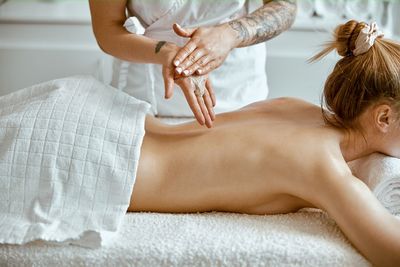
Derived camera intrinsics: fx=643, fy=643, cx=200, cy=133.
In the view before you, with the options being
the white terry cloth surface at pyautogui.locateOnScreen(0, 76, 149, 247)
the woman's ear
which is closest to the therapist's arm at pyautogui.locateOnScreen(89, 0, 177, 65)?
the white terry cloth surface at pyautogui.locateOnScreen(0, 76, 149, 247)

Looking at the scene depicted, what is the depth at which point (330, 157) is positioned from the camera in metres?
1.28

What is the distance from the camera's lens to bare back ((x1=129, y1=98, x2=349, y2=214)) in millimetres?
1300

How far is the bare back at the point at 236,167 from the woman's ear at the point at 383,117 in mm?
100

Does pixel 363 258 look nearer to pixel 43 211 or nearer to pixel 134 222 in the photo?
pixel 134 222

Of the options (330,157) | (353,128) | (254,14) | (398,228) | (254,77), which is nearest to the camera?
(398,228)

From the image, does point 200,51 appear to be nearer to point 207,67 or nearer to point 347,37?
point 207,67

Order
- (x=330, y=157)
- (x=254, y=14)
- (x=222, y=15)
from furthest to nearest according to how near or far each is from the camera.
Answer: (x=222, y=15) < (x=254, y=14) < (x=330, y=157)

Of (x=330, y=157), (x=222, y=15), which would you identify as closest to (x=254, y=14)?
(x=222, y=15)

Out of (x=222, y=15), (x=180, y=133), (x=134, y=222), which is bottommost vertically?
(x=134, y=222)

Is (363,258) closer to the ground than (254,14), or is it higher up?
closer to the ground

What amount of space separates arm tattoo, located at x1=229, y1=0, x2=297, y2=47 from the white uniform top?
15cm

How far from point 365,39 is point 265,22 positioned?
1.34 ft

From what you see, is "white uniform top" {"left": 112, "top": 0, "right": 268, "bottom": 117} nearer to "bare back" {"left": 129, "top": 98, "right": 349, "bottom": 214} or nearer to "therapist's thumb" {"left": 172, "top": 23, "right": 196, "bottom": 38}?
"therapist's thumb" {"left": 172, "top": 23, "right": 196, "bottom": 38}

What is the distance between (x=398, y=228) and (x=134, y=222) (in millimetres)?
513
